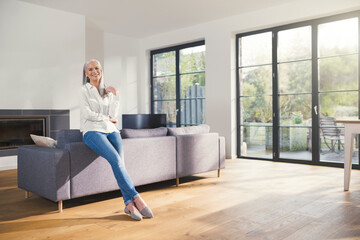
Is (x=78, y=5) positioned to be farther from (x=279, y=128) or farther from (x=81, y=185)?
(x=279, y=128)

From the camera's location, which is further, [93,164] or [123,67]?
[123,67]

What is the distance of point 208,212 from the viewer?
2748 millimetres

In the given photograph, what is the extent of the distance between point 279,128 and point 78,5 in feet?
13.7

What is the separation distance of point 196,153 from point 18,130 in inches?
128

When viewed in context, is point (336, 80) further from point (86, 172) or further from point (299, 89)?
point (86, 172)

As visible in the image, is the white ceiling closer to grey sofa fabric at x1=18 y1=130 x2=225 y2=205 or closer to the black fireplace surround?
the black fireplace surround

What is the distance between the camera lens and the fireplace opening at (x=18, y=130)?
5211 millimetres

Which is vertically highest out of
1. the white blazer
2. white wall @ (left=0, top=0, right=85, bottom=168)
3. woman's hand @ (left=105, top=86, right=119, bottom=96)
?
white wall @ (left=0, top=0, right=85, bottom=168)

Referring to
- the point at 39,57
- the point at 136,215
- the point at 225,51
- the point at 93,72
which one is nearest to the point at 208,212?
the point at 136,215

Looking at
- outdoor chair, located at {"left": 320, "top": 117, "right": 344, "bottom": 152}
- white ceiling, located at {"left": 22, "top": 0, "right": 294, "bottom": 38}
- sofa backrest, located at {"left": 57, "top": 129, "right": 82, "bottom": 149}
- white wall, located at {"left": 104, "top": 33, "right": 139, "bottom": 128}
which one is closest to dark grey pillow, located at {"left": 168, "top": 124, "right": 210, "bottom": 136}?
sofa backrest, located at {"left": 57, "top": 129, "right": 82, "bottom": 149}

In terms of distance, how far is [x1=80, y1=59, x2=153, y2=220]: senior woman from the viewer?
2668 mm

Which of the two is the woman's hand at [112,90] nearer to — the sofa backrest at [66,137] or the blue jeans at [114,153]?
the blue jeans at [114,153]

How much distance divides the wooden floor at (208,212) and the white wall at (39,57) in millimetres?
1829

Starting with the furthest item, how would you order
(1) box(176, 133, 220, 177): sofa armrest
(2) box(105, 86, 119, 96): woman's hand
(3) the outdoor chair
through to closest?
(3) the outdoor chair → (1) box(176, 133, 220, 177): sofa armrest → (2) box(105, 86, 119, 96): woman's hand
